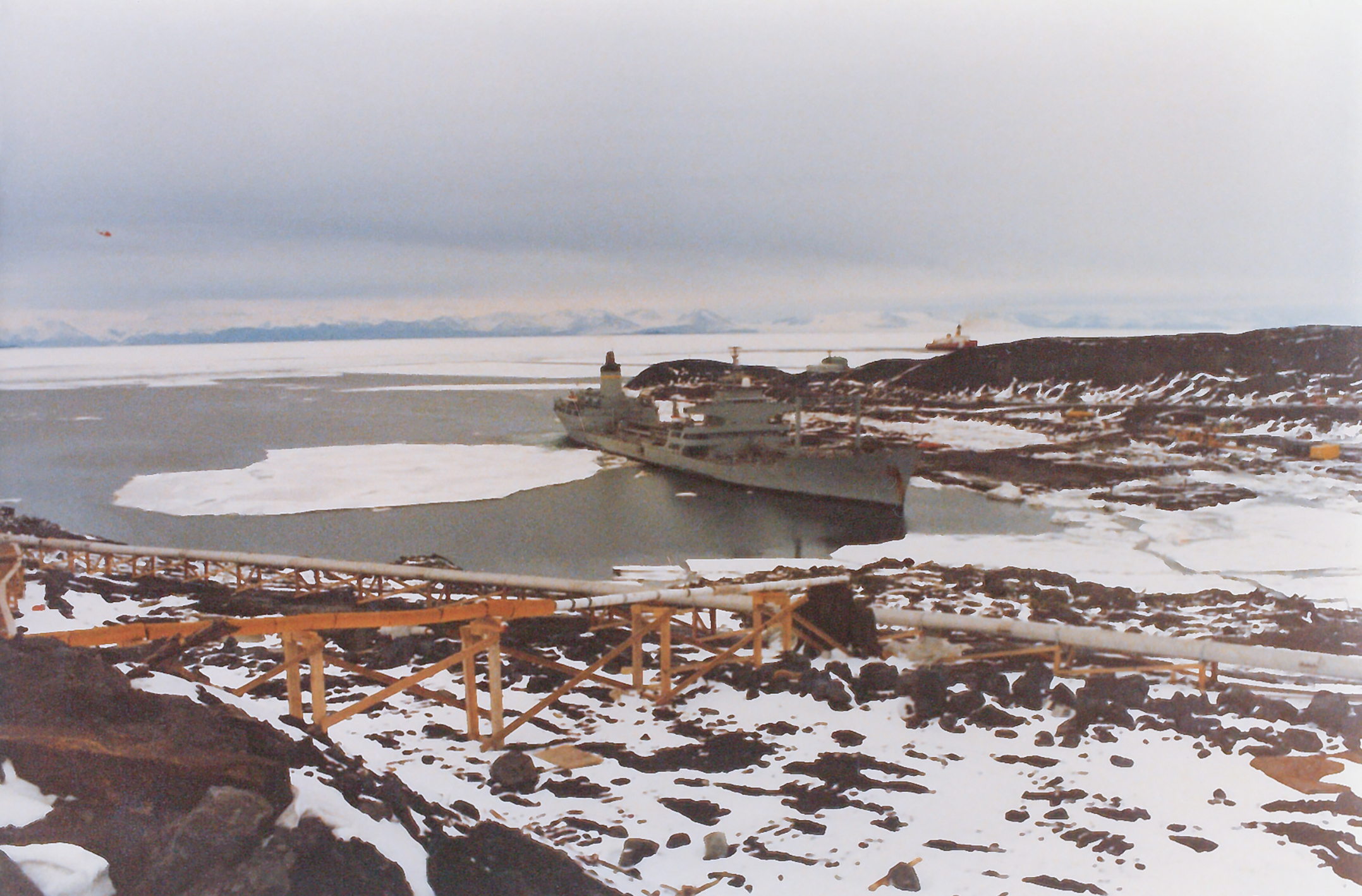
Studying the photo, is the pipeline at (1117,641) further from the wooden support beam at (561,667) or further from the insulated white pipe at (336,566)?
the insulated white pipe at (336,566)

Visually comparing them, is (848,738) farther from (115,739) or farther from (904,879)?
(115,739)

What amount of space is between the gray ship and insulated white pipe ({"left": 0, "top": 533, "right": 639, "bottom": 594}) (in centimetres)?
507

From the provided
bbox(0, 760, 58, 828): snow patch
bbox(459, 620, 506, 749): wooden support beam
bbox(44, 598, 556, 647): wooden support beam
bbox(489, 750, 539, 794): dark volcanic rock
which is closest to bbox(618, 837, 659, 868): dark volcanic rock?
bbox(489, 750, 539, 794): dark volcanic rock

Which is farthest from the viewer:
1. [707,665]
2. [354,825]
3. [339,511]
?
[339,511]

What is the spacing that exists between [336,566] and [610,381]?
508 cm

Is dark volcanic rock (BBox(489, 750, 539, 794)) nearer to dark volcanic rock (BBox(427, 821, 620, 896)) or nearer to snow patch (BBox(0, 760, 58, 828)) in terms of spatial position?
dark volcanic rock (BBox(427, 821, 620, 896))

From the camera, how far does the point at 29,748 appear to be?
2225mm

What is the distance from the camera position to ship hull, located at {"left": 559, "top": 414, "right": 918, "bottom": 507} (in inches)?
501

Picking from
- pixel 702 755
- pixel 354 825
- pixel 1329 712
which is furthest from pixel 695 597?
pixel 1329 712

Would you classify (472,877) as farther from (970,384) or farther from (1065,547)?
(970,384)

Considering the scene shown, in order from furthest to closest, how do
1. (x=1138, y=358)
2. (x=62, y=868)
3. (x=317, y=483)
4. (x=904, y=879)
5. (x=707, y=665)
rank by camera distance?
(x=317, y=483) < (x=1138, y=358) < (x=707, y=665) < (x=904, y=879) < (x=62, y=868)

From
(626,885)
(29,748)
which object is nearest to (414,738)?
(626,885)

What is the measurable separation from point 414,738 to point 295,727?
1115 mm

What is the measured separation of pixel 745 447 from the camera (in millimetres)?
15289
